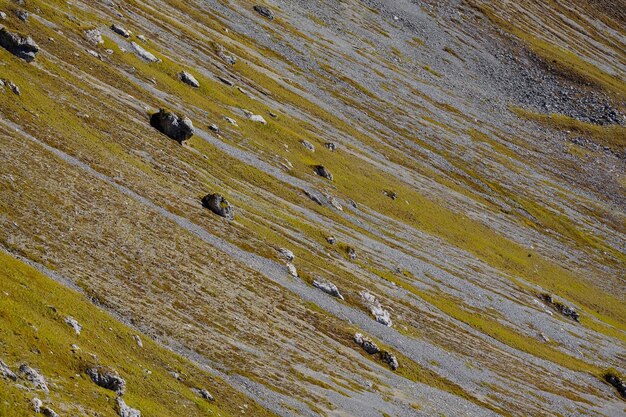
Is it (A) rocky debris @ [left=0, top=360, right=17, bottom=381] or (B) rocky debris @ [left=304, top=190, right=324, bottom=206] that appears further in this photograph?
(B) rocky debris @ [left=304, top=190, right=324, bottom=206]

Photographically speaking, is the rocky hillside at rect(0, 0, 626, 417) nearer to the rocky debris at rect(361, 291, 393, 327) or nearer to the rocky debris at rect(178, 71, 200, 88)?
the rocky debris at rect(361, 291, 393, 327)

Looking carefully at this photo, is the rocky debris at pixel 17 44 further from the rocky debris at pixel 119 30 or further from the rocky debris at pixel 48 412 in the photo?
the rocky debris at pixel 48 412

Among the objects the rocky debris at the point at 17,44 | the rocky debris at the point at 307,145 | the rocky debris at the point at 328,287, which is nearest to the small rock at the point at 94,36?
the rocky debris at the point at 17,44

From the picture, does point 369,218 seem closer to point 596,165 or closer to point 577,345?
point 577,345

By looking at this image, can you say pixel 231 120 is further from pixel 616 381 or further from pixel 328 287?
pixel 616 381

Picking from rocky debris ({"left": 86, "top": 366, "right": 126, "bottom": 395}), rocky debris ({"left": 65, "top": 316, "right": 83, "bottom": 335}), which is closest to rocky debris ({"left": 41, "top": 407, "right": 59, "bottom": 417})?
rocky debris ({"left": 86, "top": 366, "right": 126, "bottom": 395})

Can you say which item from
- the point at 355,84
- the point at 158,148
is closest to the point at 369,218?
the point at 158,148

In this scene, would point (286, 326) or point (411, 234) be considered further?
point (411, 234)
